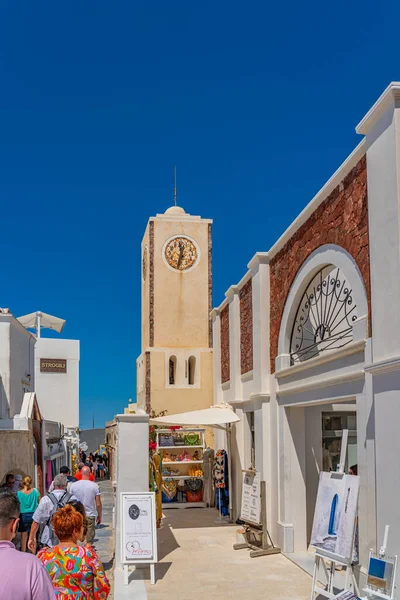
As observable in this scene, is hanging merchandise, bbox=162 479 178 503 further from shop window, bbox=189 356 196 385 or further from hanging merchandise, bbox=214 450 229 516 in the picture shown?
shop window, bbox=189 356 196 385

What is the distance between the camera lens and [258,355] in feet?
40.9

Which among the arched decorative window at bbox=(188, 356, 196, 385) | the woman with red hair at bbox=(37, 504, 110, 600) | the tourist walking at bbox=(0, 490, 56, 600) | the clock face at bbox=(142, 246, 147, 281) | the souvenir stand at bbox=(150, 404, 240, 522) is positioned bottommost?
the woman with red hair at bbox=(37, 504, 110, 600)

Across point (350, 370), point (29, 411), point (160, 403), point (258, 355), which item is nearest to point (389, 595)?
point (350, 370)

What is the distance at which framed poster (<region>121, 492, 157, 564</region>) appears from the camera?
9227 millimetres

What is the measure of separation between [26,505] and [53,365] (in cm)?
2411

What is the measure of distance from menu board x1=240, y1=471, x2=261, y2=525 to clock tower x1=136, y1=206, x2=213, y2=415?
11082 millimetres

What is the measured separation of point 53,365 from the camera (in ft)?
108

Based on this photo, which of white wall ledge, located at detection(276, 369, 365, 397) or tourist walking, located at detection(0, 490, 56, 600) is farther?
white wall ledge, located at detection(276, 369, 365, 397)

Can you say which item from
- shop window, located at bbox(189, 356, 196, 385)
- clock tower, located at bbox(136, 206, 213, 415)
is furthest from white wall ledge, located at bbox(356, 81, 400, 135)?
shop window, located at bbox(189, 356, 196, 385)

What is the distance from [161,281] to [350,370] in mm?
16557

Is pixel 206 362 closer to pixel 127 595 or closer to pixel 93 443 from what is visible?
pixel 127 595

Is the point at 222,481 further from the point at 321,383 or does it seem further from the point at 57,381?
the point at 57,381

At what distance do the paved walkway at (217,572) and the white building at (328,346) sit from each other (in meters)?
0.93

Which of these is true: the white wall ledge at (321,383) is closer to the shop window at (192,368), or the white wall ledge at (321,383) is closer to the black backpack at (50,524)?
the black backpack at (50,524)
